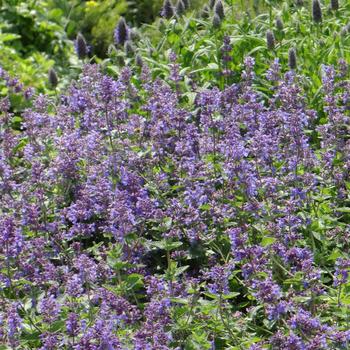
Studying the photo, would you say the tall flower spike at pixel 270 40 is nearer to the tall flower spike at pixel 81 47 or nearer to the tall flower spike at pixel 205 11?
the tall flower spike at pixel 205 11

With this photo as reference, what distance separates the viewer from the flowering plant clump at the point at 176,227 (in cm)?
319

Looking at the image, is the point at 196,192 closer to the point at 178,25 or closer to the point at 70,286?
the point at 70,286

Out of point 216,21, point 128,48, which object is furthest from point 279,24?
point 128,48

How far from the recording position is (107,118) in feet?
14.4

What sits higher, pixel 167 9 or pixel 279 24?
pixel 167 9

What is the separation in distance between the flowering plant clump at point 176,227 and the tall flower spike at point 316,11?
2.38 feet

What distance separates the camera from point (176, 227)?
3902mm

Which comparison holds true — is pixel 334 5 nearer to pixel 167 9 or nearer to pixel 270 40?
pixel 270 40

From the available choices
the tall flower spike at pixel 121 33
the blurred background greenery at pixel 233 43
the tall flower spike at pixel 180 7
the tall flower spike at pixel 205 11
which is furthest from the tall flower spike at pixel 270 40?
the tall flower spike at pixel 121 33

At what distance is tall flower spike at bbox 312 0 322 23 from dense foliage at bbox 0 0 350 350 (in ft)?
1.34

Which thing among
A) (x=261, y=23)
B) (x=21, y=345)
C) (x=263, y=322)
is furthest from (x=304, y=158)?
(x=261, y=23)

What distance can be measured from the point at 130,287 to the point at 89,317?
23cm

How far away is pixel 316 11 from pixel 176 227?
2.38 metres

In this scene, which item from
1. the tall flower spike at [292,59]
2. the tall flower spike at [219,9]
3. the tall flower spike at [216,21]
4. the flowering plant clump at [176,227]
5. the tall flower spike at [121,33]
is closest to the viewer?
the flowering plant clump at [176,227]
